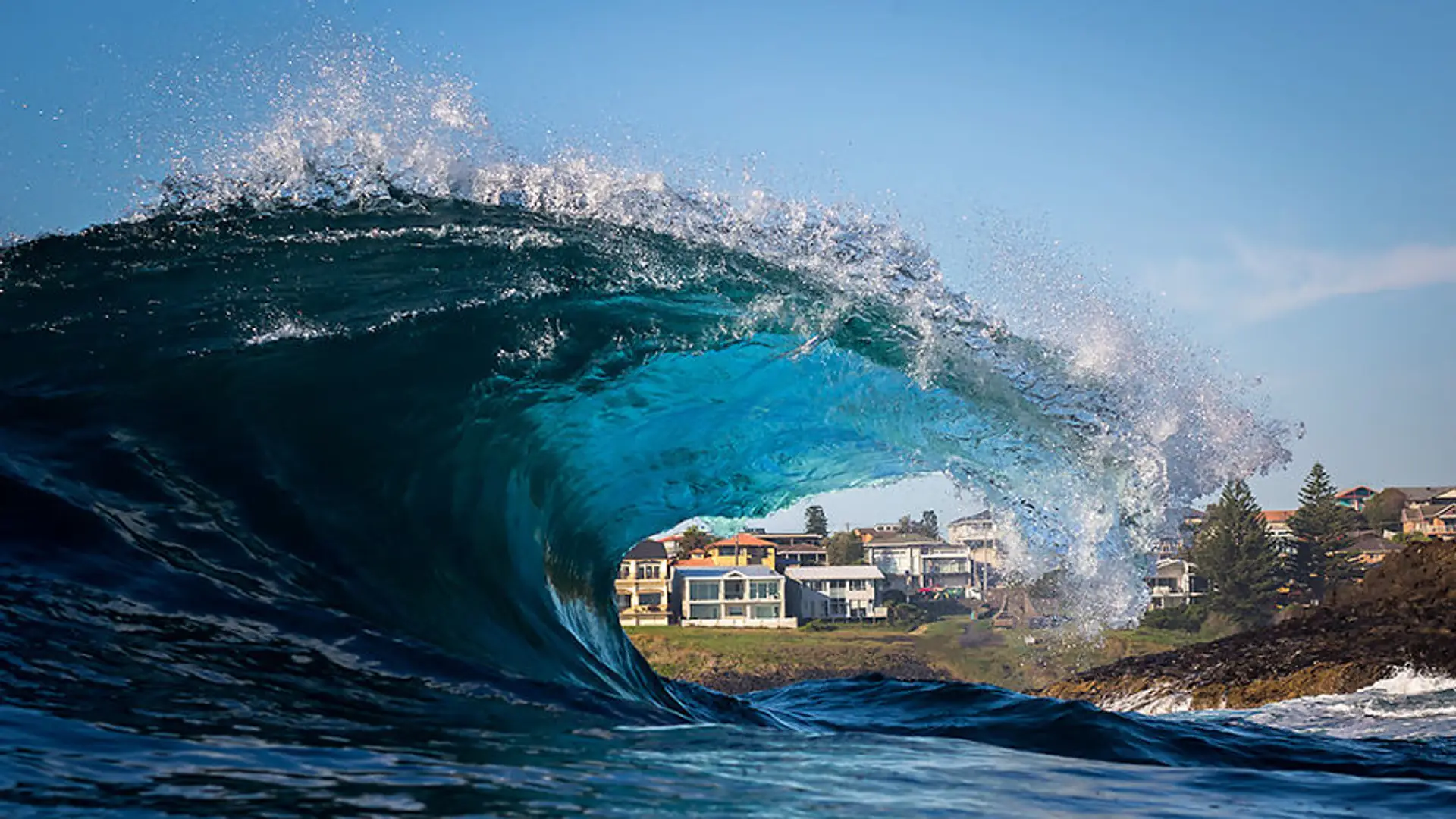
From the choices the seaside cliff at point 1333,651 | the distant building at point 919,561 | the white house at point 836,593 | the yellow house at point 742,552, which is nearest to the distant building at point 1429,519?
the distant building at point 919,561

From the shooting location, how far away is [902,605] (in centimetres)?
7894

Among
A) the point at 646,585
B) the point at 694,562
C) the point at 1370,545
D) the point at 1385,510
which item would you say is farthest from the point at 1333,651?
the point at 1385,510

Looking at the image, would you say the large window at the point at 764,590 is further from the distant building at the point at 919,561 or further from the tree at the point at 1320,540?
the tree at the point at 1320,540

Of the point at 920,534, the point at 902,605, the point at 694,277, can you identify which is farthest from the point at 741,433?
the point at 920,534

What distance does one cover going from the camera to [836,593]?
79500mm

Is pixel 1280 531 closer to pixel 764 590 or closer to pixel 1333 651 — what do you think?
pixel 764 590

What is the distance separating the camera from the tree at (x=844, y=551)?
85625mm

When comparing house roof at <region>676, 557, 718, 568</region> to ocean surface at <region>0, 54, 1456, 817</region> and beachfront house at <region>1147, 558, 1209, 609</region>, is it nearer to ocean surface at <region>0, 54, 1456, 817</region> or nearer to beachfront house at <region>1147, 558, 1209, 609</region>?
beachfront house at <region>1147, 558, 1209, 609</region>

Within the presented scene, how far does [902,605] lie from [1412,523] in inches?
1853

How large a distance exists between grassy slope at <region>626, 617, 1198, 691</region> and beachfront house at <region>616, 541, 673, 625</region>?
2.90m

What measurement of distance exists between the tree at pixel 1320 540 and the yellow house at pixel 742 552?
116ft

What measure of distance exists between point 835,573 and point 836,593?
3.29m

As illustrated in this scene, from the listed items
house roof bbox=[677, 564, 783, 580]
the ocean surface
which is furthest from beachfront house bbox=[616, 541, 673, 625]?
the ocean surface

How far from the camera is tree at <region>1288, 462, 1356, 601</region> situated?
7325 cm
